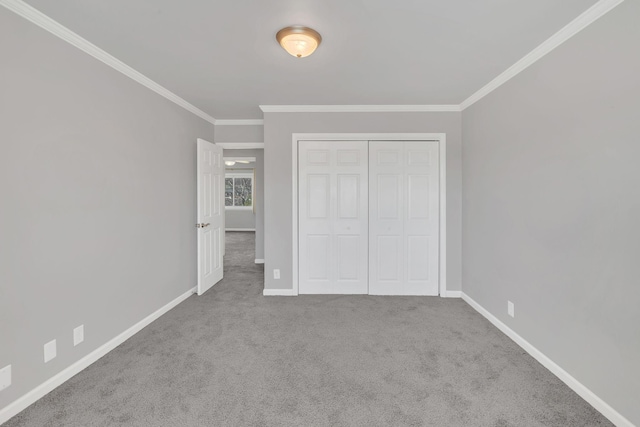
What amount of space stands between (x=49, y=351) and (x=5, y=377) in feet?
0.87

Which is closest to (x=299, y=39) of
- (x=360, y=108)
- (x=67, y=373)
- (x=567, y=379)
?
(x=360, y=108)

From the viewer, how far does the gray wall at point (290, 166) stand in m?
3.67

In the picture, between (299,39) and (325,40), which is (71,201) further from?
(325,40)

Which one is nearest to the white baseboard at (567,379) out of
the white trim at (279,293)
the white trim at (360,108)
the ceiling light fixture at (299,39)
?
the white trim at (279,293)

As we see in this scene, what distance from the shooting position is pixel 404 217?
3742 millimetres

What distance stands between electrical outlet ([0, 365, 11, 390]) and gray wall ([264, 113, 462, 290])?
2.40 meters

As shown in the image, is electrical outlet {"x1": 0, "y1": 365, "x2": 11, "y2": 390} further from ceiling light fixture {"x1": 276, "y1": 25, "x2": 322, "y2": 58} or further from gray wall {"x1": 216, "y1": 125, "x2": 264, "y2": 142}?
gray wall {"x1": 216, "y1": 125, "x2": 264, "y2": 142}

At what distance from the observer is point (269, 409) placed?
5.78 feet

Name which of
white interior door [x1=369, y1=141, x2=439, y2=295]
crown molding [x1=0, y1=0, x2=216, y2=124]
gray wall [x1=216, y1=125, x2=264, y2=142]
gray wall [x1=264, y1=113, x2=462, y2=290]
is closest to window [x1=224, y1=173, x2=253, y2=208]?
gray wall [x1=216, y1=125, x2=264, y2=142]

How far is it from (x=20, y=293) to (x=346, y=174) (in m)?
3.11

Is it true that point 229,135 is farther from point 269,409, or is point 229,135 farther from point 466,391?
point 466,391

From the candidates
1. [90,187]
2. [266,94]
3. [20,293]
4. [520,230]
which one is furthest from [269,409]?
[266,94]

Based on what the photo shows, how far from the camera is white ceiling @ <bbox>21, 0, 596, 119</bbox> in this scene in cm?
176

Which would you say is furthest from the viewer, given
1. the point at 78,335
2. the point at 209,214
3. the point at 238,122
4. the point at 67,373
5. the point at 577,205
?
the point at 238,122
